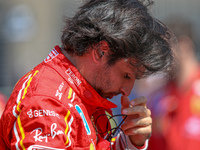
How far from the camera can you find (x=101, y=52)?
1839mm

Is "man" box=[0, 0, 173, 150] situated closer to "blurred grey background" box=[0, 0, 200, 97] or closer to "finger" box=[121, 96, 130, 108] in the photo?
"finger" box=[121, 96, 130, 108]

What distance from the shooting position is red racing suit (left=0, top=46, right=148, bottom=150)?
1473mm

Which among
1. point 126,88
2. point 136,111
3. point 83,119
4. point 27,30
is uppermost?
point 83,119

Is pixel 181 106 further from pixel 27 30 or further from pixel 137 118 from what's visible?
pixel 27 30

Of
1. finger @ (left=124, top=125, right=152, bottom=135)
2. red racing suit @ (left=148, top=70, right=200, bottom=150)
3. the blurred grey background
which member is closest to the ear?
finger @ (left=124, top=125, right=152, bottom=135)

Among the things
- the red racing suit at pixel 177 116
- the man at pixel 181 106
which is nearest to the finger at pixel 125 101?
the man at pixel 181 106

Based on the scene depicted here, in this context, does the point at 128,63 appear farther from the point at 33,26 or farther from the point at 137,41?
the point at 33,26

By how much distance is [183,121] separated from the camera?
3.30 meters

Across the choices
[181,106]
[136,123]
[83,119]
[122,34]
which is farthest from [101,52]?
[181,106]

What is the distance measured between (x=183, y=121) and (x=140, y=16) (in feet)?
5.55

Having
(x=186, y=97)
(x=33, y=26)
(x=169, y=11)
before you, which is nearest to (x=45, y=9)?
(x=33, y=26)

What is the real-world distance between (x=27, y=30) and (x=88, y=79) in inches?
250

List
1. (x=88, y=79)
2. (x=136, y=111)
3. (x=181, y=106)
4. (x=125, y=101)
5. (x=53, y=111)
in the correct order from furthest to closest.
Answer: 1. (x=181, y=106)
2. (x=125, y=101)
3. (x=136, y=111)
4. (x=88, y=79)
5. (x=53, y=111)

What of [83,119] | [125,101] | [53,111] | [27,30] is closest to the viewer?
[53,111]
